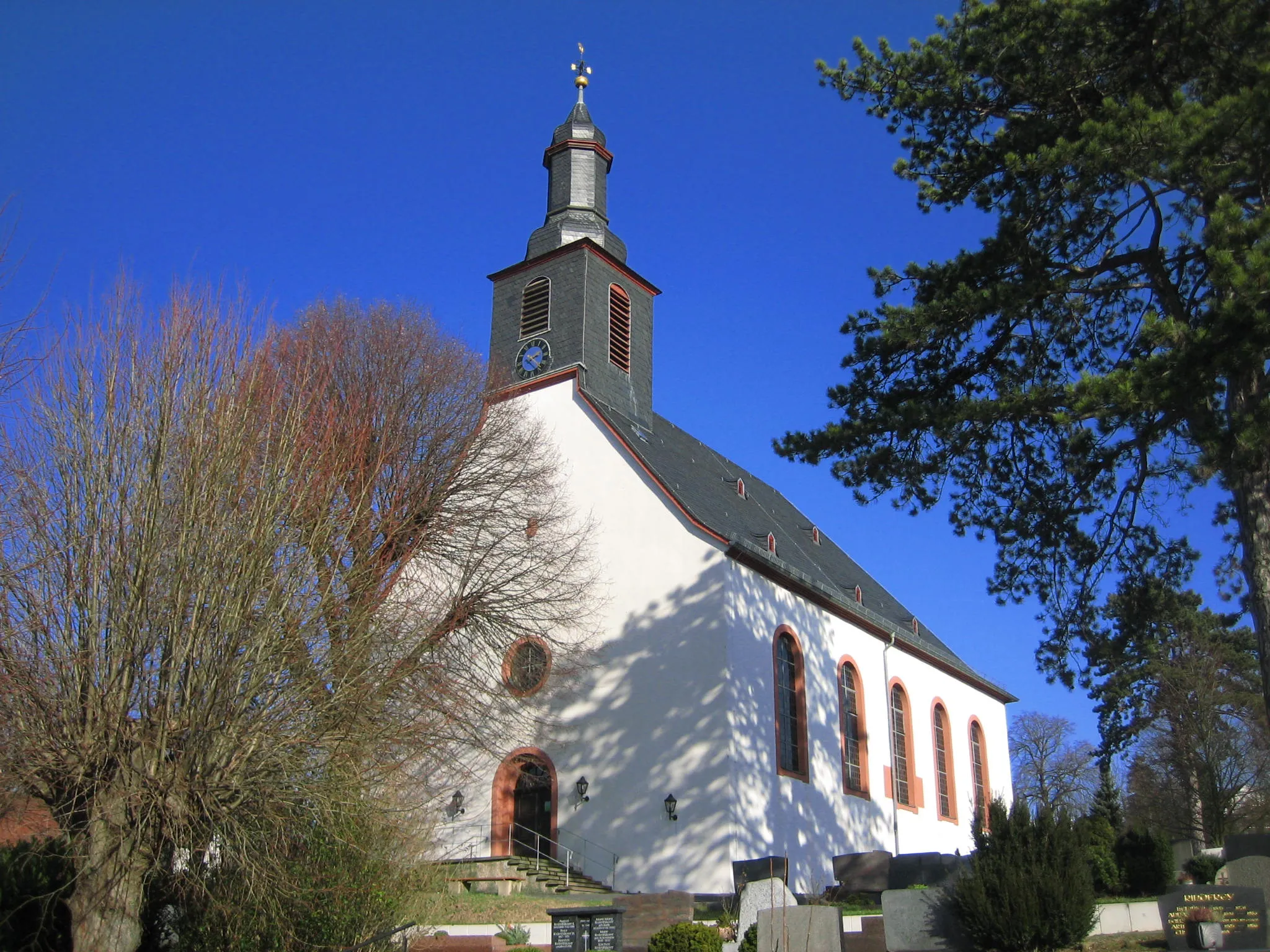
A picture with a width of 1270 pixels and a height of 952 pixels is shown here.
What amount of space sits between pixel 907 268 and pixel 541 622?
10.5 meters

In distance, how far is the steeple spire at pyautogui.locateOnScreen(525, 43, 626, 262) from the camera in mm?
26609

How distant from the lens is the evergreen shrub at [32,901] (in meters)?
10.7

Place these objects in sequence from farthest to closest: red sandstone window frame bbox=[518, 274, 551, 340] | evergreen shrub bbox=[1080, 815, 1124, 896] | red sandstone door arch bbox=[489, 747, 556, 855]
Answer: red sandstone window frame bbox=[518, 274, 551, 340]
red sandstone door arch bbox=[489, 747, 556, 855]
evergreen shrub bbox=[1080, 815, 1124, 896]

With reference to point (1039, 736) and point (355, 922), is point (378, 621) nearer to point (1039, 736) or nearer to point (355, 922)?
point (355, 922)

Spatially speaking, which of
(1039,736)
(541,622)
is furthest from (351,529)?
(1039,736)

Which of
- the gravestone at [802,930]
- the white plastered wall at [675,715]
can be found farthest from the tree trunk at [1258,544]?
the white plastered wall at [675,715]


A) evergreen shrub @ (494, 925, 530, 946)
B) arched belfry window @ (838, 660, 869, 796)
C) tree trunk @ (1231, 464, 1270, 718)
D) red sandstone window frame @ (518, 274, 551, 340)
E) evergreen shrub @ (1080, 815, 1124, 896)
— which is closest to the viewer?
tree trunk @ (1231, 464, 1270, 718)

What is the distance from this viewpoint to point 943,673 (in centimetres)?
3052

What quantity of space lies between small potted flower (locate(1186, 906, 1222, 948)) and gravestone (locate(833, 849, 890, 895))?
6.91m

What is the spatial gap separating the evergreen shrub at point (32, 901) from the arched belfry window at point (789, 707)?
43.3ft

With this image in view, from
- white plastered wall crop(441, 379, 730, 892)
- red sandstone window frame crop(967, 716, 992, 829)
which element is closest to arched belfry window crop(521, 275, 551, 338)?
white plastered wall crop(441, 379, 730, 892)

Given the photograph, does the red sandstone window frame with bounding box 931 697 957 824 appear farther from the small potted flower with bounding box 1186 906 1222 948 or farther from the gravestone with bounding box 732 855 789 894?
the small potted flower with bounding box 1186 906 1222 948

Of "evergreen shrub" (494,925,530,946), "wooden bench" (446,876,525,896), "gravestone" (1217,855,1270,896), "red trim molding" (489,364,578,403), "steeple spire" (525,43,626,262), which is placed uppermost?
"steeple spire" (525,43,626,262)

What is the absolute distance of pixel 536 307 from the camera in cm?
2595
